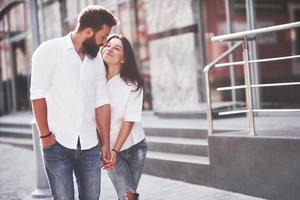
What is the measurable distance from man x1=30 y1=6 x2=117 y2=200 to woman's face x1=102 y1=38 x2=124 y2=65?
336 mm

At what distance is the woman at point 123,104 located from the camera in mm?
3620

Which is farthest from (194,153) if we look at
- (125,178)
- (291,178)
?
(125,178)

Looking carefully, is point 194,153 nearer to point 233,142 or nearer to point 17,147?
point 233,142

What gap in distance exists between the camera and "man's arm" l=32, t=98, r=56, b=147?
312 centimetres

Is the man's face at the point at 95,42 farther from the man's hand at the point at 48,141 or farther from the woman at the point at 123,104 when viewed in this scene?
the man's hand at the point at 48,141

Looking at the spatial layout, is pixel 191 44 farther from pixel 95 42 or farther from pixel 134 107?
pixel 95 42

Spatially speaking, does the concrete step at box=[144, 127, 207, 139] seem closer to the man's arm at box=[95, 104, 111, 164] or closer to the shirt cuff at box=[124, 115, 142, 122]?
the shirt cuff at box=[124, 115, 142, 122]

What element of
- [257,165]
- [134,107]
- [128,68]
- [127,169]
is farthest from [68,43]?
[257,165]

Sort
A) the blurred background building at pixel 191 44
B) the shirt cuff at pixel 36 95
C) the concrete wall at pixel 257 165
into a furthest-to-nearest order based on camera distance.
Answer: the blurred background building at pixel 191 44 < the concrete wall at pixel 257 165 < the shirt cuff at pixel 36 95

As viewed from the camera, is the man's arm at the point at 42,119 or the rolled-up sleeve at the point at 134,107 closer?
the man's arm at the point at 42,119

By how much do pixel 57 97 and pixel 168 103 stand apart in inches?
313

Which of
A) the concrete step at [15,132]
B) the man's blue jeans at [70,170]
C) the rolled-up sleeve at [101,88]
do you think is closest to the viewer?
the man's blue jeans at [70,170]

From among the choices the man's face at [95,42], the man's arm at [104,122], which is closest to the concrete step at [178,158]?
the man's arm at [104,122]

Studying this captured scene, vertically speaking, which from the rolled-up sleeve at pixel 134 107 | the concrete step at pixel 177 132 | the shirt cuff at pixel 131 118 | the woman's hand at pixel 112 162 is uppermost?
the rolled-up sleeve at pixel 134 107
